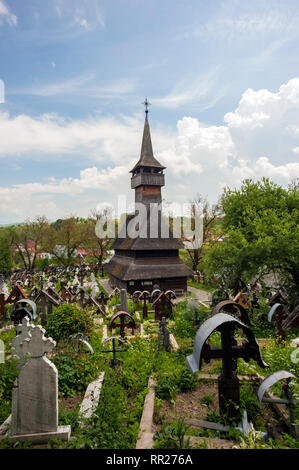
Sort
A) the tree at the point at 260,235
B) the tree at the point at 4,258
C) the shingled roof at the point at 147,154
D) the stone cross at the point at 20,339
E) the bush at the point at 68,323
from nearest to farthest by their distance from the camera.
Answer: the stone cross at the point at 20,339 < the bush at the point at 68,323 < the tree at the point at 260,235 < the shingled roof at the point at 147,154 < the tree at the point at 4,258

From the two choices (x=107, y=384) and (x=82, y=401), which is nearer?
(x=82, y=401)

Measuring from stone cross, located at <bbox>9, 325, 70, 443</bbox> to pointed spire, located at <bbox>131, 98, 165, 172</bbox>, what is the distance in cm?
2255

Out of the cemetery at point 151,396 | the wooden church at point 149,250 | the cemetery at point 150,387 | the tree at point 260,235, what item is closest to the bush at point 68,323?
the cemetery at point 150,387

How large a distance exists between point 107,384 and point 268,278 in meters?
20.1

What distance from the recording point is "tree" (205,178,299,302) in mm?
12250

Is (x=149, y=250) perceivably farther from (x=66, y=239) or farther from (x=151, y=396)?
(x=66, y=239)

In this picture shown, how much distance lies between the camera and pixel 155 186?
25250mm

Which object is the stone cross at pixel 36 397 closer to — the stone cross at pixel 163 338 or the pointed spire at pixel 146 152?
the stone cross at pixel 163 338

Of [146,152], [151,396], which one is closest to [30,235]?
[146,152]

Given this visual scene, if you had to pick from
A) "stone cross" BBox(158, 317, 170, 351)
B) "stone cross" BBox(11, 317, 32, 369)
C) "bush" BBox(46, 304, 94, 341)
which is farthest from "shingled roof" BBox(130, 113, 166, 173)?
"stone cross" BBox(11, 317, 32, 369)

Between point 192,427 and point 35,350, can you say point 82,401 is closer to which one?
point 35,350

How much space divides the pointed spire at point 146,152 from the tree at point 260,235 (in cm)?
1202

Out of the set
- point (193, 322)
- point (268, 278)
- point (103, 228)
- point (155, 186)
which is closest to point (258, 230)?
point (193, 322)

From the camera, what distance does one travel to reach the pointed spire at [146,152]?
84.4 ft
